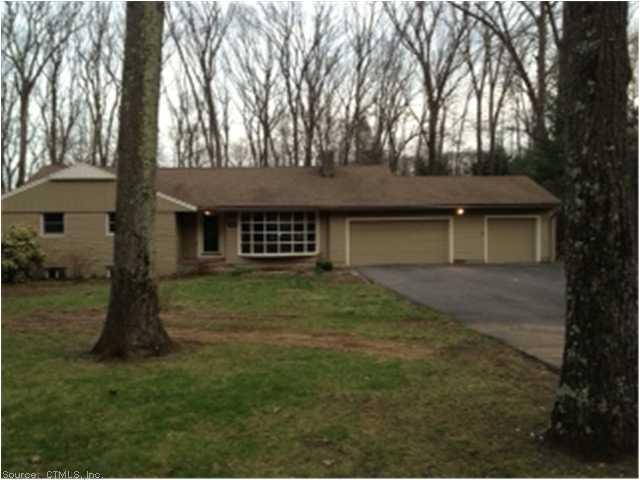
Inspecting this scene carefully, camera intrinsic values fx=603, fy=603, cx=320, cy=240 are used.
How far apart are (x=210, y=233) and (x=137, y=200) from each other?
14.7m

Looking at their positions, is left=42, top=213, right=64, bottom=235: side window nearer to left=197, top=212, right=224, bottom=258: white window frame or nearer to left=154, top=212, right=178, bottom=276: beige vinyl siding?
left=154, top=212, right=178, bottom=276: beige vinyl siding

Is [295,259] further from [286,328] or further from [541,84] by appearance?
[541,84]

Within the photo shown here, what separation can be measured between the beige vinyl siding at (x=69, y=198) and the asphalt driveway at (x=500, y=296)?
865 cm

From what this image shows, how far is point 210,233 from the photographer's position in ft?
72.3

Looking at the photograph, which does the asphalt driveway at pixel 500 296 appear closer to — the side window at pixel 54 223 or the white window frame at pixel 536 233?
the white window frame at pixel 536 233

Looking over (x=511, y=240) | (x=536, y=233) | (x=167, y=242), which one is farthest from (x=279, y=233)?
(x=536, y=233)

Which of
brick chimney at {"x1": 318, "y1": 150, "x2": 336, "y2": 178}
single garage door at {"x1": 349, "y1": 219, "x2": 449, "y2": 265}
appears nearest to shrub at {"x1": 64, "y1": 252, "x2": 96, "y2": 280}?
single garage door at {"x1": 349, "y1": 219, "x2": 449, "y2": 265}

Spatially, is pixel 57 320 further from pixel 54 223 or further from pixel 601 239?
pixel 54 223

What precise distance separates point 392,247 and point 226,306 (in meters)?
11.3

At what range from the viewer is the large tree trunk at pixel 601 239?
393 centimetres

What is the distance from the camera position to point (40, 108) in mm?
34719

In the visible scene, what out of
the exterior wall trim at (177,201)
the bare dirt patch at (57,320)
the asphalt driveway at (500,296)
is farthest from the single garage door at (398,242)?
the bare dirt patch at (57,320)

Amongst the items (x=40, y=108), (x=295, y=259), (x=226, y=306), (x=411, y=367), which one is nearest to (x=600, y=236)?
(x=411, y=367)

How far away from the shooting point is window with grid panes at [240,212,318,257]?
2177cm
